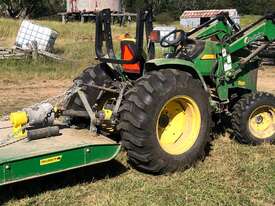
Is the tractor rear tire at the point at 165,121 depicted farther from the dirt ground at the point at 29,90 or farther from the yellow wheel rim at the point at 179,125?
the dirt ground at the point at 29,90

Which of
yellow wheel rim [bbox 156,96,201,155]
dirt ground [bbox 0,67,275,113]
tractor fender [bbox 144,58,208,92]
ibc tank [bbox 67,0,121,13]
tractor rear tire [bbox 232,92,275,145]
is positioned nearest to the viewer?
tractor fender [bbox 144,58,208,92]

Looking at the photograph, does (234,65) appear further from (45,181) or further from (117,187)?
(45,181)

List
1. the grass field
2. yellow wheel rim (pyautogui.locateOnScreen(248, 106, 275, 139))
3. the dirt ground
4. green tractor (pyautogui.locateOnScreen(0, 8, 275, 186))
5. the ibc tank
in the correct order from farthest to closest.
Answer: the ibc tank < the dirt ground < yellow wheel rim (pyautogui.locateOnScreen(248, 106, 275, 139)) < green tractor (pyautogui.locateOnScreen(0, 8, 275, 186)) < the grass field

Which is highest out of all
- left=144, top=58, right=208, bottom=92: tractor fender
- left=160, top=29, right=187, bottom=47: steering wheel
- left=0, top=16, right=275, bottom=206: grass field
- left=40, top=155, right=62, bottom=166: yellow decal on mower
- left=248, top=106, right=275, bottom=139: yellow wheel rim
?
left=160, top=29, right=187, bottom=47: steering wheel

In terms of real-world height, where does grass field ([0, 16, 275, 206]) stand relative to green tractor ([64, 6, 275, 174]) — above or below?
below

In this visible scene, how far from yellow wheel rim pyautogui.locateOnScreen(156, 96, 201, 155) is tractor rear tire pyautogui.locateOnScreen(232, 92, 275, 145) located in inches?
41.9

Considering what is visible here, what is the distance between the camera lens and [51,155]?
4613 mm

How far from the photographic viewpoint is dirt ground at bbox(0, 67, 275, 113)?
9688mm

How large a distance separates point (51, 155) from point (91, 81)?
5.97 feet

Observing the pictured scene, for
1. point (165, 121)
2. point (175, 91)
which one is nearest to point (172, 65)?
point (175, 91)

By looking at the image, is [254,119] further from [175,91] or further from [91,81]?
[91,81]

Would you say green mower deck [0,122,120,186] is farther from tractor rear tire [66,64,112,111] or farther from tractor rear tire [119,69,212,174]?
tractor rear tire [66,64,112,111]

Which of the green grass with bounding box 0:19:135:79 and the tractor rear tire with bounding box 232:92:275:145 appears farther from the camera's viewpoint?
the green grass with bounding box 0:19:135:79

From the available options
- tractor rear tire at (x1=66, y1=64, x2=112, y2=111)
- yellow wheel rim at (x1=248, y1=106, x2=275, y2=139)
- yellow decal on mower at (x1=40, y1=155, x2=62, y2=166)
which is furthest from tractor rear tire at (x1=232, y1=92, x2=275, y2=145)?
yellow decal on mower at (x1=40, y1=155, x2=62, y2=166)
